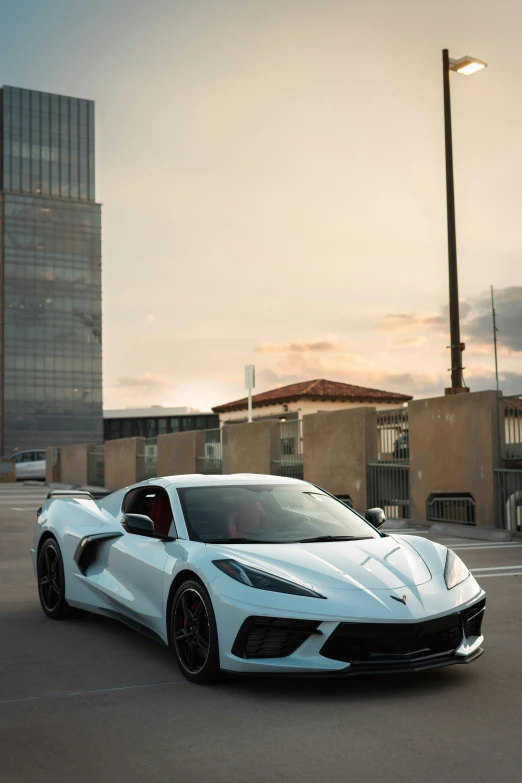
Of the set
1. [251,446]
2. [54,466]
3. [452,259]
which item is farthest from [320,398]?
[452,259]

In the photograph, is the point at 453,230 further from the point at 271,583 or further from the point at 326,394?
the point at 326,394

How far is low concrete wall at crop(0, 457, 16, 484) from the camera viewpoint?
1935 inches

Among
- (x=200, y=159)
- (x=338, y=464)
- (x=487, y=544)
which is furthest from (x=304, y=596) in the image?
(x=200, y=159)

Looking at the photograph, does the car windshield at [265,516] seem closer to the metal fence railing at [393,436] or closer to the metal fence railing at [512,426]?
the metal fence railing at [512,426]

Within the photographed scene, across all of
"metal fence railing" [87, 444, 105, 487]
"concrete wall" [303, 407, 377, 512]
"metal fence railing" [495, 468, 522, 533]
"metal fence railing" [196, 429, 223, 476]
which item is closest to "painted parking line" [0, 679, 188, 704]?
"metal fence railing" [495, 468, 522, 533]

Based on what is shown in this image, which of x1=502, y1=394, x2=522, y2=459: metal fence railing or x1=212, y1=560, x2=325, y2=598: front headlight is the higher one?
x1=502, y1=394, x2=522, y2=459: metal fence railing

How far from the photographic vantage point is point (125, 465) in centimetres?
3634

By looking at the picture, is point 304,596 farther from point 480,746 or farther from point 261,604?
point 480,746

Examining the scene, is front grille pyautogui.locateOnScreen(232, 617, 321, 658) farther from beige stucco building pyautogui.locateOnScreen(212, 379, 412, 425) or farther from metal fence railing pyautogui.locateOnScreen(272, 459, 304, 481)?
beige stucco building pyautogui.locateOnScreen(212, 379, 412, 425)

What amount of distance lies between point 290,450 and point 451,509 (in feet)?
24.2

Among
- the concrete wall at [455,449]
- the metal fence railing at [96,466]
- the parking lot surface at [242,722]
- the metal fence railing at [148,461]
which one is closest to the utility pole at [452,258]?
the concrete wall at [455,449]

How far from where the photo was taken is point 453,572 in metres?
6.00

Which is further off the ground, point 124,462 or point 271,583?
point 124,462

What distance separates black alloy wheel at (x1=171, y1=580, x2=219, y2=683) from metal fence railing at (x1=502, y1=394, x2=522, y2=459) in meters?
11.1
